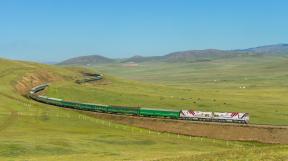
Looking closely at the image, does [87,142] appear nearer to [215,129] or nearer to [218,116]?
[215,129]

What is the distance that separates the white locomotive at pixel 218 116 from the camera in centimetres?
9225

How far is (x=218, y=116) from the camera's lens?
9444 centimetres

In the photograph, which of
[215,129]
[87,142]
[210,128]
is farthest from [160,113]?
[87,142]

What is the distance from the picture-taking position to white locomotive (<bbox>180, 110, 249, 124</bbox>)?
303ft

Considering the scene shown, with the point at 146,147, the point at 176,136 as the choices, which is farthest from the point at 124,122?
the point at 146,147

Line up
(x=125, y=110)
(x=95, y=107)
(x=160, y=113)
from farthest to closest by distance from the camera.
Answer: (x=95, y=107)
(x=125, y=110)
(x=160, y=113)

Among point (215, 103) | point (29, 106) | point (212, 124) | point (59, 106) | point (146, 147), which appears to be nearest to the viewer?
point (146, 147)

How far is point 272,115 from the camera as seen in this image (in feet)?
369

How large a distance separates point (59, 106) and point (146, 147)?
52.4 m

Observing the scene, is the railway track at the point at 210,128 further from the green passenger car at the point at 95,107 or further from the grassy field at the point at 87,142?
the grassy field at the point at 87,142

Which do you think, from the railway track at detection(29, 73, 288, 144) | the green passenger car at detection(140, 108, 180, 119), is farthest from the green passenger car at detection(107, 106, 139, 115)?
the green passenger car at detection(140, 108, 180, 119)

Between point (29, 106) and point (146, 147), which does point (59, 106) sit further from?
point (146, 147)

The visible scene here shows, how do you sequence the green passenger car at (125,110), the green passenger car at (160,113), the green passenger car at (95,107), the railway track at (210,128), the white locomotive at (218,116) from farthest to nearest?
the green passenger car at (95,107) → the green passenger car at (125,110) → the green passenger car at (160,113) → the white locomotive at (218,116) → the railway track at (210,128)

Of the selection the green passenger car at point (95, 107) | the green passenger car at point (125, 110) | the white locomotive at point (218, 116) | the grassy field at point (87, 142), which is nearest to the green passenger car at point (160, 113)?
the white locomotive at point (218, 116)
